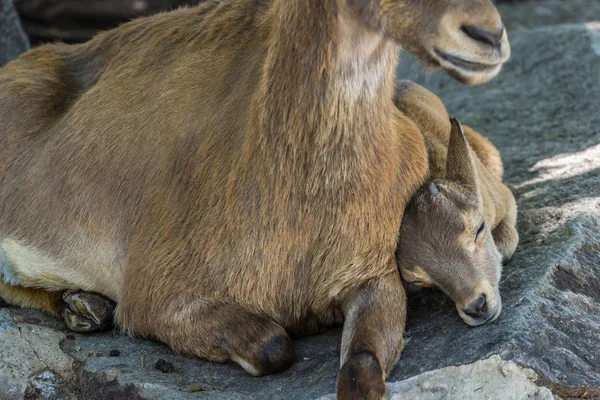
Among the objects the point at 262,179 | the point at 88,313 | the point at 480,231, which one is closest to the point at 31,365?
the point at 88,313

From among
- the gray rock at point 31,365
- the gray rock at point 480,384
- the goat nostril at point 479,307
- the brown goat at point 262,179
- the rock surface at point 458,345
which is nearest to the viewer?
the gray rock at point 480,384

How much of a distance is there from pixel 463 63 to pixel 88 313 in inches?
107

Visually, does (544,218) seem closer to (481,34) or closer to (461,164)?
(461,164)

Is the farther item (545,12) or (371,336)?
(545,12)

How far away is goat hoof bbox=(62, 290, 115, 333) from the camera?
563 cm

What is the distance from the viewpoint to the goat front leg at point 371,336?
14.6 feet

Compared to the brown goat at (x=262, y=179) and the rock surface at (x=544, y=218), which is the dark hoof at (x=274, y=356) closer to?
the brown goat at (x=262, y=179)

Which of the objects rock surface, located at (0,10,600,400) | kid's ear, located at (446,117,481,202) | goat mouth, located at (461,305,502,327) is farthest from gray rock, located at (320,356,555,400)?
kid's ear, located at (446,117,481,202)

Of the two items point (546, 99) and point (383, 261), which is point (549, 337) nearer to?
point (383, 261)

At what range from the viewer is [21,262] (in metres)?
6.08

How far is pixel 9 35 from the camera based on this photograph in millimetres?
8312

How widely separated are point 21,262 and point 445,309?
2713mm

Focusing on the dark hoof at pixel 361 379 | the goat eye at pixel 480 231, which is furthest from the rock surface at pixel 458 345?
the goat eye at pixel 480 231

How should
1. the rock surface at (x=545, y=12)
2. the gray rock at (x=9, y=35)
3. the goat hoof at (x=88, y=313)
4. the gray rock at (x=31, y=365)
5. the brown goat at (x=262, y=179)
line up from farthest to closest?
the rock surface at (x=545, y=12) < the gray rock at (x=9, y=35) < the goat hoof at (x=88, y=313) < the gray rock at (x=31, y=365) < the brown goat at (x=262, y=179)
